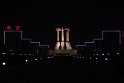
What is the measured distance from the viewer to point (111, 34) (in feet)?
592

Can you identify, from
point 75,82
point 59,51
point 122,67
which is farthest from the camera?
point 59,51

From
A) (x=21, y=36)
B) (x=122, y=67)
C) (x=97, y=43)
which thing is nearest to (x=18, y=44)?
(x=21, y=36)

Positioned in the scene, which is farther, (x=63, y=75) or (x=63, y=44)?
(x=63, y=44)

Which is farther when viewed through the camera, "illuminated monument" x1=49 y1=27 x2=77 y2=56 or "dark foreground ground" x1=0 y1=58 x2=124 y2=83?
"illuminated monument" x1=49 y1=27 x2=77 y2=56

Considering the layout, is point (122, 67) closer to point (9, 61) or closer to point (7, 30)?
point (9, 61)

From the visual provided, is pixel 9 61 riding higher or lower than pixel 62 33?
lower

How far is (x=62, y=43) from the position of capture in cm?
16012

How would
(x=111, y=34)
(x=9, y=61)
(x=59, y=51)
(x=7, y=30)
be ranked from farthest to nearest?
(x=111, y=34), (x=7, y=30), (x=59, y=51), (x=9, y=61)

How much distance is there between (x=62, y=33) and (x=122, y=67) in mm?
129254

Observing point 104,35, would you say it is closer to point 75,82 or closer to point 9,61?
point 9,61

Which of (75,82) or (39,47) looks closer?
(75,82)

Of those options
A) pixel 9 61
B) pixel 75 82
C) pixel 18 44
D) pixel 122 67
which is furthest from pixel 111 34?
pixel 75 82

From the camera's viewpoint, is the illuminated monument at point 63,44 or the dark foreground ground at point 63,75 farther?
the illuminated monument at point 63,44

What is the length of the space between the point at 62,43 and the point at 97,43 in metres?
31.6
